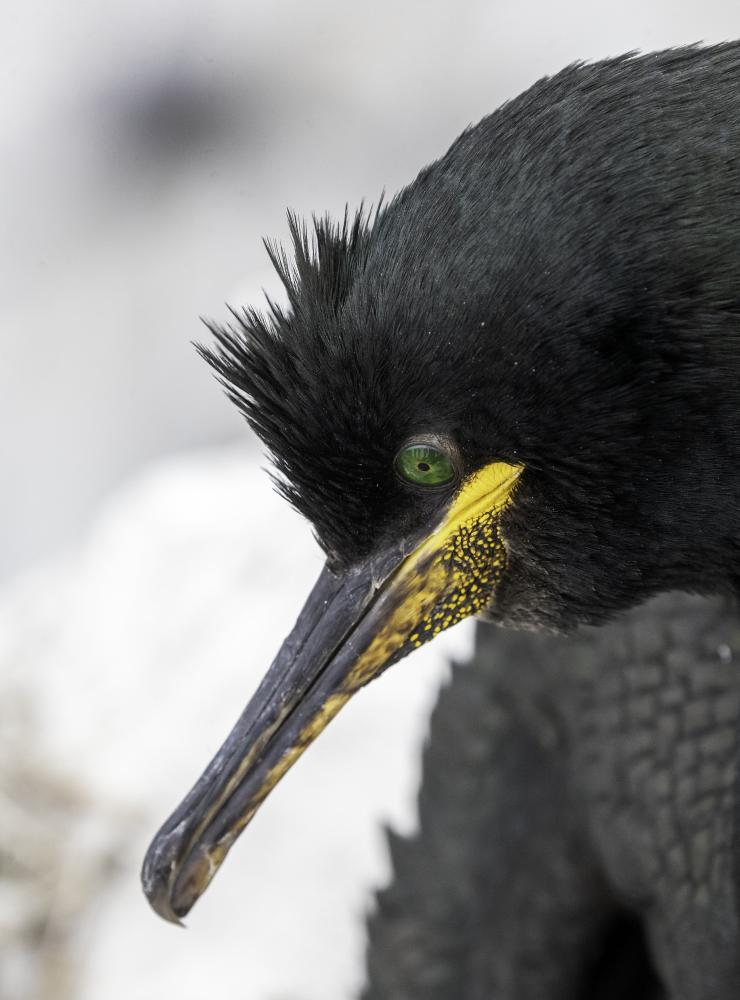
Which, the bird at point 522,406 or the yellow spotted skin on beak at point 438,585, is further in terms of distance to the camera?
the yellow spotted skin on beak at point 438,585

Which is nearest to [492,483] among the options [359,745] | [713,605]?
[713,605]

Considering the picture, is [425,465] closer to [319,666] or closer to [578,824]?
[319,666]

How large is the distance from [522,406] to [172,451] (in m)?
3.44

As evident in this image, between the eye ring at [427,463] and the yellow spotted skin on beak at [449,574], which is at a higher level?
the eye ring at [427,463]

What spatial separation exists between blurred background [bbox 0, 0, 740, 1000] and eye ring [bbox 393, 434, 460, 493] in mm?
2116

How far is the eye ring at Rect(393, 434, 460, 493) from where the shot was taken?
1.84 meters

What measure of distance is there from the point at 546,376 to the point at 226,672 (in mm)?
2660

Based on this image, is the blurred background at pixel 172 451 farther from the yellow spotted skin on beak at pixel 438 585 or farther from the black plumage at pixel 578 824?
the yellow spotted skin on beak at pixel 438 585

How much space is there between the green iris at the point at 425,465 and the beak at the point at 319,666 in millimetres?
134

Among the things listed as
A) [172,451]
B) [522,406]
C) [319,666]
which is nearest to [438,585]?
[319,666]

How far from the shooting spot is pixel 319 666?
2.08 metres

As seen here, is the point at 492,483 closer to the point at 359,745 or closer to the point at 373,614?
the point at 373,614

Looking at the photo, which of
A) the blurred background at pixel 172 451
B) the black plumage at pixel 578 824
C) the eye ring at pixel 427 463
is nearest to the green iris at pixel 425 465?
the eye ring at pixel 427 463

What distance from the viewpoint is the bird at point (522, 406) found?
1690 millimetres
